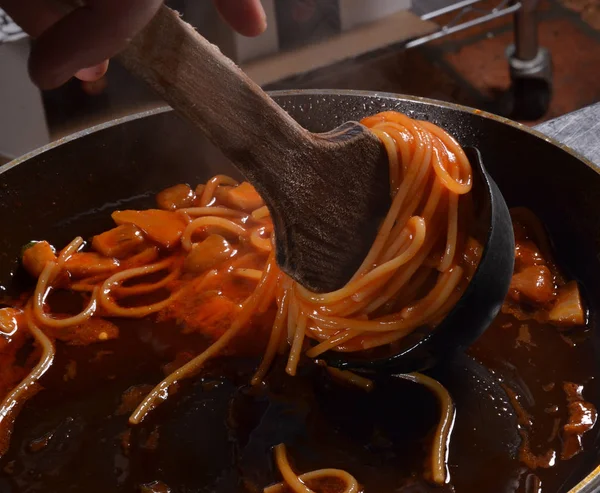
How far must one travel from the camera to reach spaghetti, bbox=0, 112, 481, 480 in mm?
2125

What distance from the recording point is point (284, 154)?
76.8 inches

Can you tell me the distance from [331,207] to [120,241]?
39.8 inches

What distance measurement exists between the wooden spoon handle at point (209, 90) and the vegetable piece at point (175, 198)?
1.09 metres

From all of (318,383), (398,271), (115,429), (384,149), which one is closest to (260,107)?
(384,149)

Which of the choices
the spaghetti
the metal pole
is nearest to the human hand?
the spaghetti

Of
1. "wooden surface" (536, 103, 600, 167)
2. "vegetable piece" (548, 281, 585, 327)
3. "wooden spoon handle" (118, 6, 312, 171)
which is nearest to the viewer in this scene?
"wooden spoon handle" (118, 6, 312, 171)

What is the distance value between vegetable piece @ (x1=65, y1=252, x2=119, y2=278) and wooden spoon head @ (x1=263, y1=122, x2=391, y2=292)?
36.1 inches

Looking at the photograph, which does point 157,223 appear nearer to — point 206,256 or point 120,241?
point 120,241

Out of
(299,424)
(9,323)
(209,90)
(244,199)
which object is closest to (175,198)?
(244,199)

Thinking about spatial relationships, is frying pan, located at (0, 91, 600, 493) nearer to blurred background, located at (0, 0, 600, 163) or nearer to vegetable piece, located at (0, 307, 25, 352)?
vegetable piece, located at (0, 307, 25, 352)

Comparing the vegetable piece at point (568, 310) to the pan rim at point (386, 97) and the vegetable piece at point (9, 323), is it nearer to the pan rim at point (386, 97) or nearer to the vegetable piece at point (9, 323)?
the pan rim at point (386, 97)

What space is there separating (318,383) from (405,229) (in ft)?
1.82

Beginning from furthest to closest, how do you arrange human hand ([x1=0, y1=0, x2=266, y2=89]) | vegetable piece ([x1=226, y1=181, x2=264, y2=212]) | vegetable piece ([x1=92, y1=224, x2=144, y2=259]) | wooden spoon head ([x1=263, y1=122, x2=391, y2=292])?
1. vegetable piece ([x1=226, y1=181, x2=264, y2=212])
2. vegetable piece ([x1=92, y1=224, x2=144, y2=259])
3. wooden spoon head ([x1=263, y1=122, x2=391, y2=292])
4. human hand ([x1=0, y1=0, x2=266, y2=89])

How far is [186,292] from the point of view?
2625 millimetres
